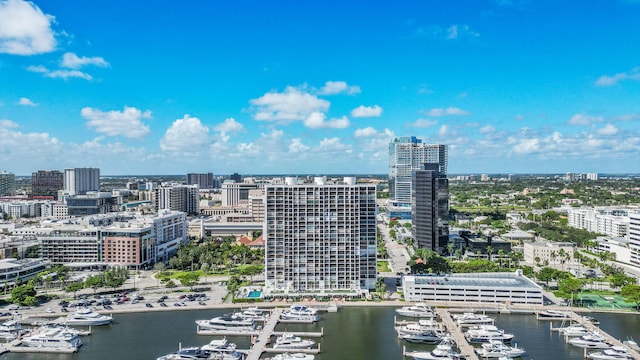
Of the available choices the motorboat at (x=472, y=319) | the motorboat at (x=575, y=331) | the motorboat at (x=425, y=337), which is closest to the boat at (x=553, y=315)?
the motorboat at (x=575, y=331)

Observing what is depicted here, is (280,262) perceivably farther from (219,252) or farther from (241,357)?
(219,252)

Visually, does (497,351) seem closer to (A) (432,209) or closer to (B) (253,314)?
(B) (253,314)

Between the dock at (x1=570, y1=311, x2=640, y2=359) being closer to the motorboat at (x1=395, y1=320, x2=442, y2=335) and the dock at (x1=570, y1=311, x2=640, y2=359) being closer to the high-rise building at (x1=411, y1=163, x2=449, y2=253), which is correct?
the motorboat at (x1=395, y1=320, x2=442, y2=335)

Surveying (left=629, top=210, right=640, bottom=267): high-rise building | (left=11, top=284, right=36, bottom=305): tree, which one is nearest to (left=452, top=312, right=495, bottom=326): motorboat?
(left=629, top=210, right=640, bottom=267): high-rise building

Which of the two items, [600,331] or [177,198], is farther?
[177,198]

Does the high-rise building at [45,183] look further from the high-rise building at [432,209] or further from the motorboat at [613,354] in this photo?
the motorboat at [613,354]

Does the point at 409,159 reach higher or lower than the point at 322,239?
higher

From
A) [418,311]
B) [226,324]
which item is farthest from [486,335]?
[226,324]
